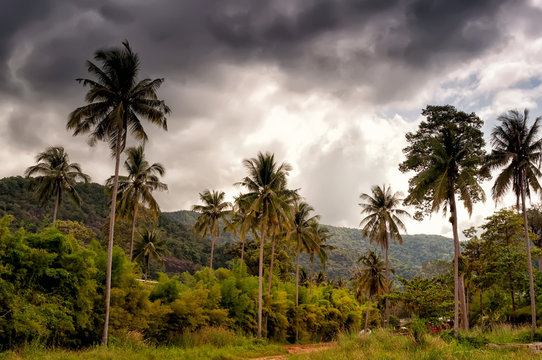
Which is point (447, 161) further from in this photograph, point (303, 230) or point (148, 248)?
point (148, 248)

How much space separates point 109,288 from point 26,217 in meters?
50.9

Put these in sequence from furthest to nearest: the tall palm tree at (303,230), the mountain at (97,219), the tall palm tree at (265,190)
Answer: the mountain at (97,219), the tall palm tree at (303,230), the tall palm tree at (265,190)

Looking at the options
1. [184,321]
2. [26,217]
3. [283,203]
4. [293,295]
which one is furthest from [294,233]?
[26,217]

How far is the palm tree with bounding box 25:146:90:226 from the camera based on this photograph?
3338cm

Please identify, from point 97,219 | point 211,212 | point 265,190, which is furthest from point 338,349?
point 97,219

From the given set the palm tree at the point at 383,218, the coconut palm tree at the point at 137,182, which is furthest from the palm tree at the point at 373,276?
the coconut palm tree at the point at 137,182

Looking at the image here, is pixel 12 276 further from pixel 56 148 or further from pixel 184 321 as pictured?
pixel 56 148

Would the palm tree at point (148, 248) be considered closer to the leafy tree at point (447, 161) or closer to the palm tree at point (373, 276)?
the palm tree at point (373, 276)

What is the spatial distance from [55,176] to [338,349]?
28.3 m

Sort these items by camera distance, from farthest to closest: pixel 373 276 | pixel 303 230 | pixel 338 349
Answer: pixel 373 276
pixel 303 230
pixel 338 349

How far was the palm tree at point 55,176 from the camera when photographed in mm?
33375

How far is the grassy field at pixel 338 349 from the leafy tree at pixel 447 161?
24.9ft

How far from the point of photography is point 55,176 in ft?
110

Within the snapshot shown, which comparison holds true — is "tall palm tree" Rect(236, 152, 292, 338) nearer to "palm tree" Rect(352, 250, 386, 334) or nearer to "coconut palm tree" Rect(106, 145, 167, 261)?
"coconut palm tree" Rect(106, 145, 167, 261)
